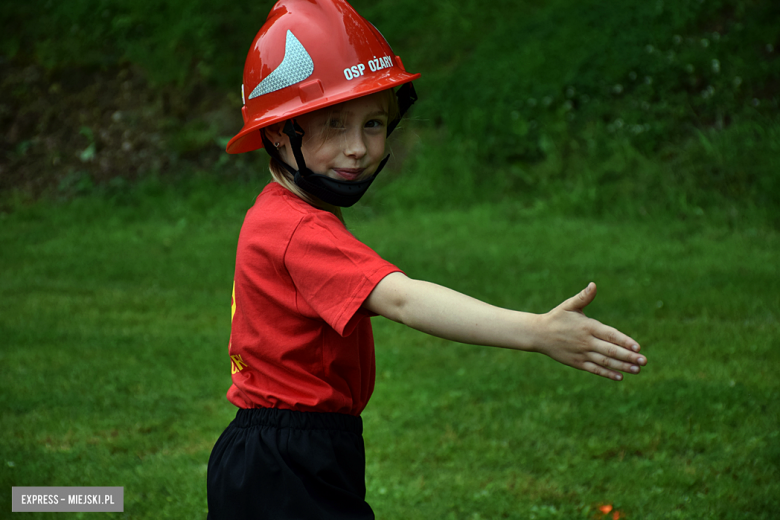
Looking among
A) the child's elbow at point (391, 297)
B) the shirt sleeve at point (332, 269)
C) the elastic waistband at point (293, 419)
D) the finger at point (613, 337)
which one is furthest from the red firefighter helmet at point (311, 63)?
the finger at point (613, 337)

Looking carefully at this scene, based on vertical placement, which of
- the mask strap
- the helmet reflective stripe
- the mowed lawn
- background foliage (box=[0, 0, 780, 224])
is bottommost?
the mowed lawn

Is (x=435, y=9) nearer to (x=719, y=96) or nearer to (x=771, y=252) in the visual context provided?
(x=719, y=96)

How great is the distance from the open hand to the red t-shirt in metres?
0.41

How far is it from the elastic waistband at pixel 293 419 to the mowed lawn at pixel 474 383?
3.03 feet

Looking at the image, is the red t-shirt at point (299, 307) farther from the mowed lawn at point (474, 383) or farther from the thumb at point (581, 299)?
the mowed lawn at point (474, 383)

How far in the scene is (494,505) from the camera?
383 cm

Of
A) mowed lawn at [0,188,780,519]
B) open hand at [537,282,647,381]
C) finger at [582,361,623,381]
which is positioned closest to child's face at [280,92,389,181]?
mowed lawn at [0,188,780,519]

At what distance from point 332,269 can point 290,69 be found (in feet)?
2.38

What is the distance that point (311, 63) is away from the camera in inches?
90.4

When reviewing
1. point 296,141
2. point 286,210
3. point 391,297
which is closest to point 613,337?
point 391,297

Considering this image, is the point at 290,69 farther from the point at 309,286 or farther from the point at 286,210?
the point at 309,286

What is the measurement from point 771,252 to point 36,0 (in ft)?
39.2

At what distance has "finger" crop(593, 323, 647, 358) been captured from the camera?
1.65 meters

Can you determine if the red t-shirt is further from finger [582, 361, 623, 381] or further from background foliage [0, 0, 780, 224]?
background foliage [0, 0, 780, 224]
